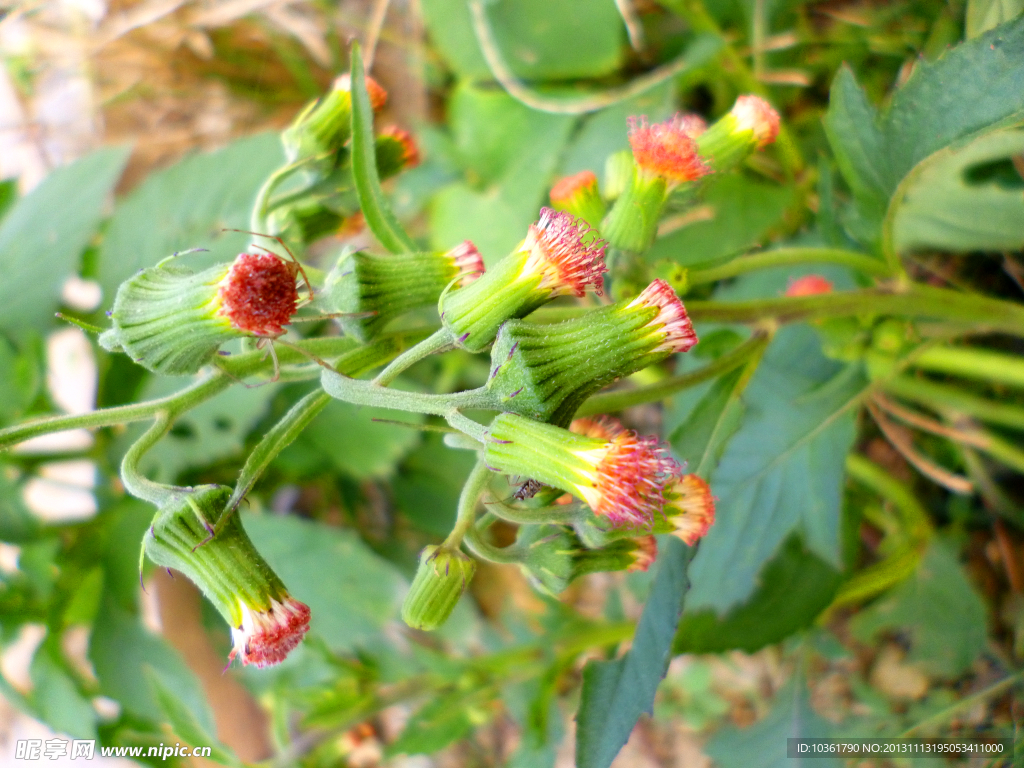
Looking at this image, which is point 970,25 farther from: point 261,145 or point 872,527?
point 261,145

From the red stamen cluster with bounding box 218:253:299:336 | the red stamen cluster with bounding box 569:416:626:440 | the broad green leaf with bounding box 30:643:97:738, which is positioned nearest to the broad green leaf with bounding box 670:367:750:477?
the red stamen cluster with bounding box 569:416:626:440

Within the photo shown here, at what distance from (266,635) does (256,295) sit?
38cm

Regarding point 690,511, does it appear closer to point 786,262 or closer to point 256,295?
point 786,262

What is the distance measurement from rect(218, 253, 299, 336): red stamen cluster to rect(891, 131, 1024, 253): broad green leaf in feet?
2.79

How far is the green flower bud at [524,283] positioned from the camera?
81cm

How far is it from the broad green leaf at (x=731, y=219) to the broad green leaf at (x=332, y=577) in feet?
3.38

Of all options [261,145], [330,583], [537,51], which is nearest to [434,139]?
[537,51]

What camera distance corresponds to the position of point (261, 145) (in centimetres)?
174

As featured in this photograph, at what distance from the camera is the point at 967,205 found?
4.09 ft

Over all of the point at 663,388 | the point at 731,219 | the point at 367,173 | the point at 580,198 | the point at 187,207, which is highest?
the point at 367,173

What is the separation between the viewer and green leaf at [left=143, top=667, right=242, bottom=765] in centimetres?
136

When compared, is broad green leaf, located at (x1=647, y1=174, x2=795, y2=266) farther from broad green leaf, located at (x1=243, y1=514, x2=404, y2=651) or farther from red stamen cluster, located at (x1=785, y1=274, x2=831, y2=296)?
broad green leaf, located at (x1=243, y1=514, x2=404, y2=651)

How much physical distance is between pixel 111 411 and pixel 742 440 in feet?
3.40

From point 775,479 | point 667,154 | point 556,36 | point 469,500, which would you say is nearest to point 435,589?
point 469,500
